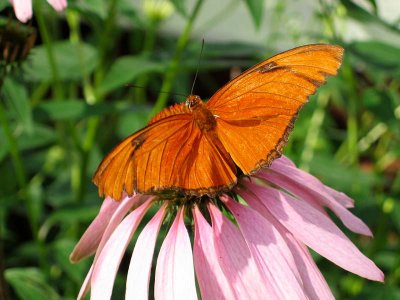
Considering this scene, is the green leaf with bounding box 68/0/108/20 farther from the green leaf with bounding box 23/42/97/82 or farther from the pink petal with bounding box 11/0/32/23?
the pink petal with bounding box 11/0/32/23

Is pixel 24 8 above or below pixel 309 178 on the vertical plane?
above

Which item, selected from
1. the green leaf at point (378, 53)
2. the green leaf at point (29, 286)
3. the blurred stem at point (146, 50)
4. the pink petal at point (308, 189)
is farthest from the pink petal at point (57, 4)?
the blurred stem at point (146, 50)


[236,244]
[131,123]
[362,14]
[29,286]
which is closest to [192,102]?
[236,244]

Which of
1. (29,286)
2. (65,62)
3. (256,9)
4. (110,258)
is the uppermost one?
(256,9)

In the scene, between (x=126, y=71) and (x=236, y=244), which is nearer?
(x=236, y=244)

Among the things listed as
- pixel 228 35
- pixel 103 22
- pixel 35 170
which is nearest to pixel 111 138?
pixel 35 170

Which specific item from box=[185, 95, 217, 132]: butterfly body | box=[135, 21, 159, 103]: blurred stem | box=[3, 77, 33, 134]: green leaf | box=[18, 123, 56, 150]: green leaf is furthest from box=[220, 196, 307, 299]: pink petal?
box=[135, 21, 159, 103]: blurred stem

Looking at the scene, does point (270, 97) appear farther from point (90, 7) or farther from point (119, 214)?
point (90, 7)
